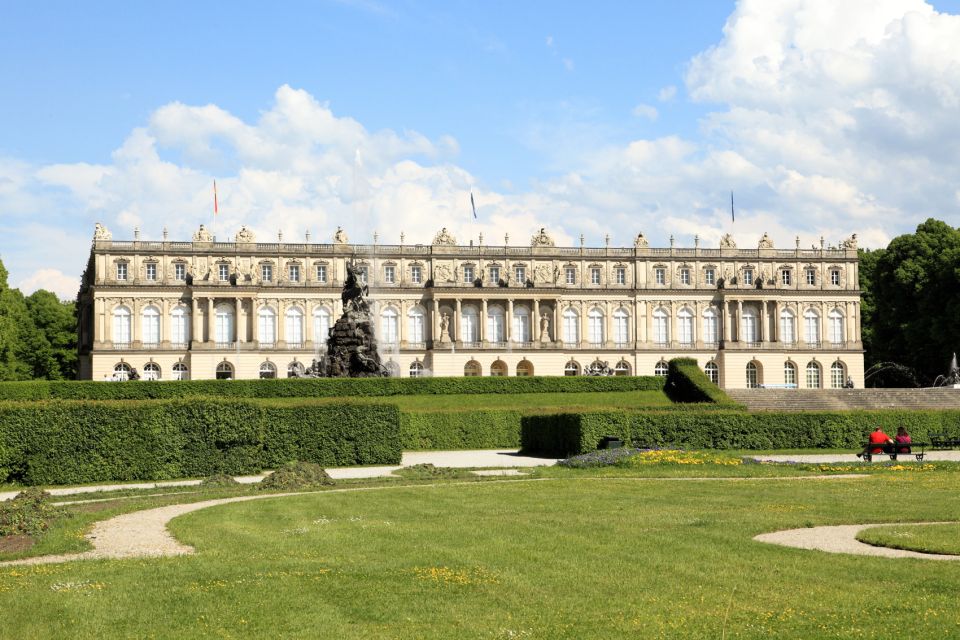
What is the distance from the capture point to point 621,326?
90.7 meters

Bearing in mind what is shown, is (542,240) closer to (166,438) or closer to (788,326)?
(788,326)

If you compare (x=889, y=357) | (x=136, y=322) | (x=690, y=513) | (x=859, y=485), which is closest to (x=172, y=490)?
(x=690, y=513)

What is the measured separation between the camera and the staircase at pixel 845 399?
51.2 meters

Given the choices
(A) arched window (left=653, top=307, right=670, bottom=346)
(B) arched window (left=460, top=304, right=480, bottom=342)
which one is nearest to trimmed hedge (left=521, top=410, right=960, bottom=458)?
(B) arched window (left=460, top=304, right=480, bottom=342)

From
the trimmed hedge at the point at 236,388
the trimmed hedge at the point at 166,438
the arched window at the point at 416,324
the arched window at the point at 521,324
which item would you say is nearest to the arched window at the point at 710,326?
the arched window at the point at 521,324

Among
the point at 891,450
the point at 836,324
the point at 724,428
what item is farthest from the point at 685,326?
the point at 891,450

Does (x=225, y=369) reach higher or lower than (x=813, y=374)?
higher

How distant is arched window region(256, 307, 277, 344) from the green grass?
74028 mm

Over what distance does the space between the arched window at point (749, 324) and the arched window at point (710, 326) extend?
2.19 metres

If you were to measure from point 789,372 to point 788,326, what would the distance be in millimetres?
3929

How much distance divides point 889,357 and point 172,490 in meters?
69.8

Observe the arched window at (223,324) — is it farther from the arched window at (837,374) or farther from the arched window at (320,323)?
the arched window at (837,374)

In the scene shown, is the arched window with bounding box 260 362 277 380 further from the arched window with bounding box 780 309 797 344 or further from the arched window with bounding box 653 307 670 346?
the arched window with bounding box 780 309 797 344

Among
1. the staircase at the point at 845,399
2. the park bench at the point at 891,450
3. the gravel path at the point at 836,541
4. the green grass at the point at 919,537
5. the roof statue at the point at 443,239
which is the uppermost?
the roof statue at the point at 443,239
